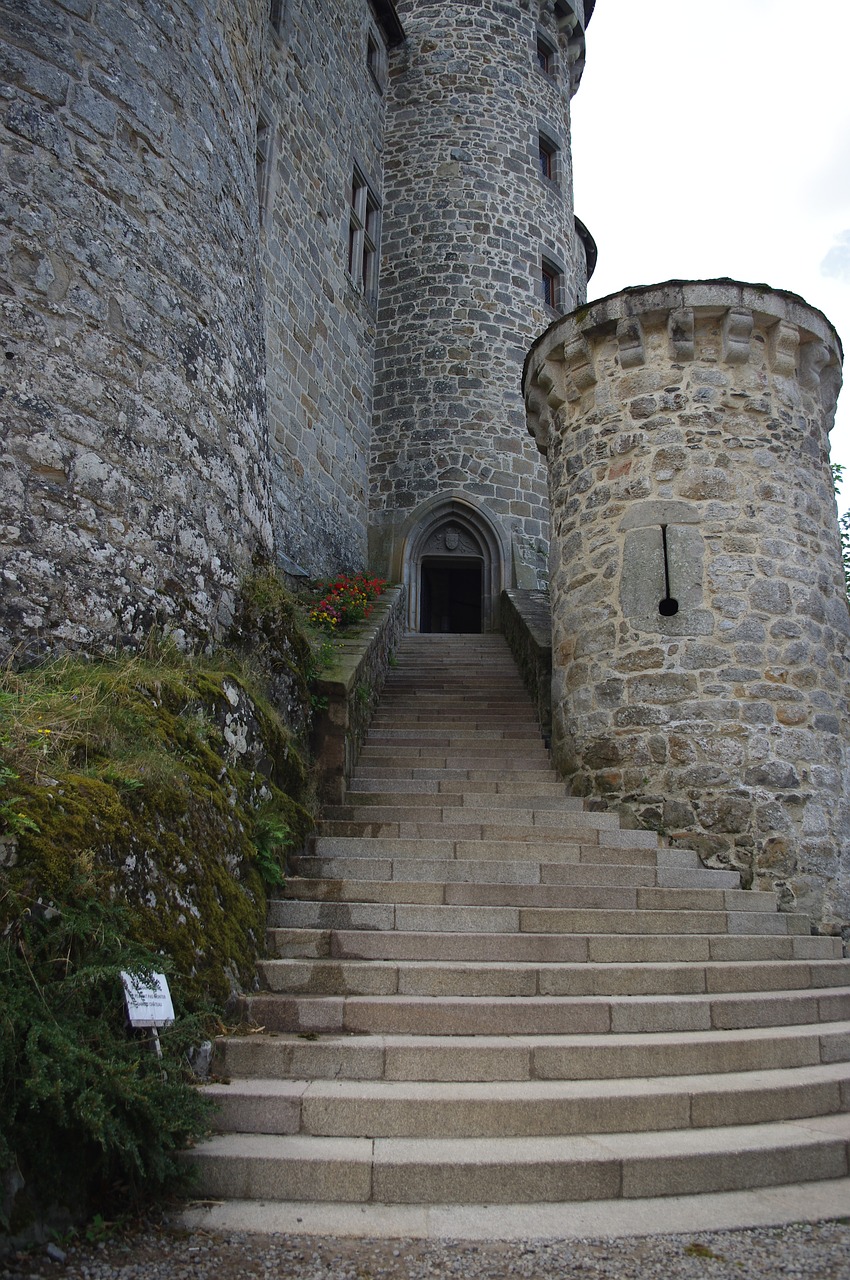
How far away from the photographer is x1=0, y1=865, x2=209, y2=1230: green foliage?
2.53m

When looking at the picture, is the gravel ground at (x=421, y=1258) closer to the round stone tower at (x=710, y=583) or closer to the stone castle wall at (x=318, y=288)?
the round stone tower at (x=710, y=583)

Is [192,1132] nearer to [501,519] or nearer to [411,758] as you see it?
[411,758]

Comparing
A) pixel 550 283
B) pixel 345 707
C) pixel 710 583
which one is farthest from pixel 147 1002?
pixel 550 283

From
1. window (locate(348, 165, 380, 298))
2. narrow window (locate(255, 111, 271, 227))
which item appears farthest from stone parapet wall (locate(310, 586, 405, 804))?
window (locate(348, 165, 380, 298))

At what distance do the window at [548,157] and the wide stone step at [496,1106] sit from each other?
17518 mm

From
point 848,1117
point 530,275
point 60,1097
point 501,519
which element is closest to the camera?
point 60,1097

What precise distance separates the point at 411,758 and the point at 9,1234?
5207mm

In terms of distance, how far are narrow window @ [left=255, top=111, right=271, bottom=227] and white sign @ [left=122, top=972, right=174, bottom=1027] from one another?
1056cm

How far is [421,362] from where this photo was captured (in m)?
15.6

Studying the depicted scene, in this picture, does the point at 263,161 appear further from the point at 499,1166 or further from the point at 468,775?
the point at 499,1166

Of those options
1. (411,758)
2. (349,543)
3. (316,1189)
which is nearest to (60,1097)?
(316,1189)

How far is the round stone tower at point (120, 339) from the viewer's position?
442 cm

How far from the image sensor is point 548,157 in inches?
695

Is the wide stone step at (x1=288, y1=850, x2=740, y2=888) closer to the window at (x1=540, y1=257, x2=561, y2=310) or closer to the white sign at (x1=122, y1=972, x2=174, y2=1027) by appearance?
the white sign at (x1=122, y1=972, x2=174, y2=1027)
